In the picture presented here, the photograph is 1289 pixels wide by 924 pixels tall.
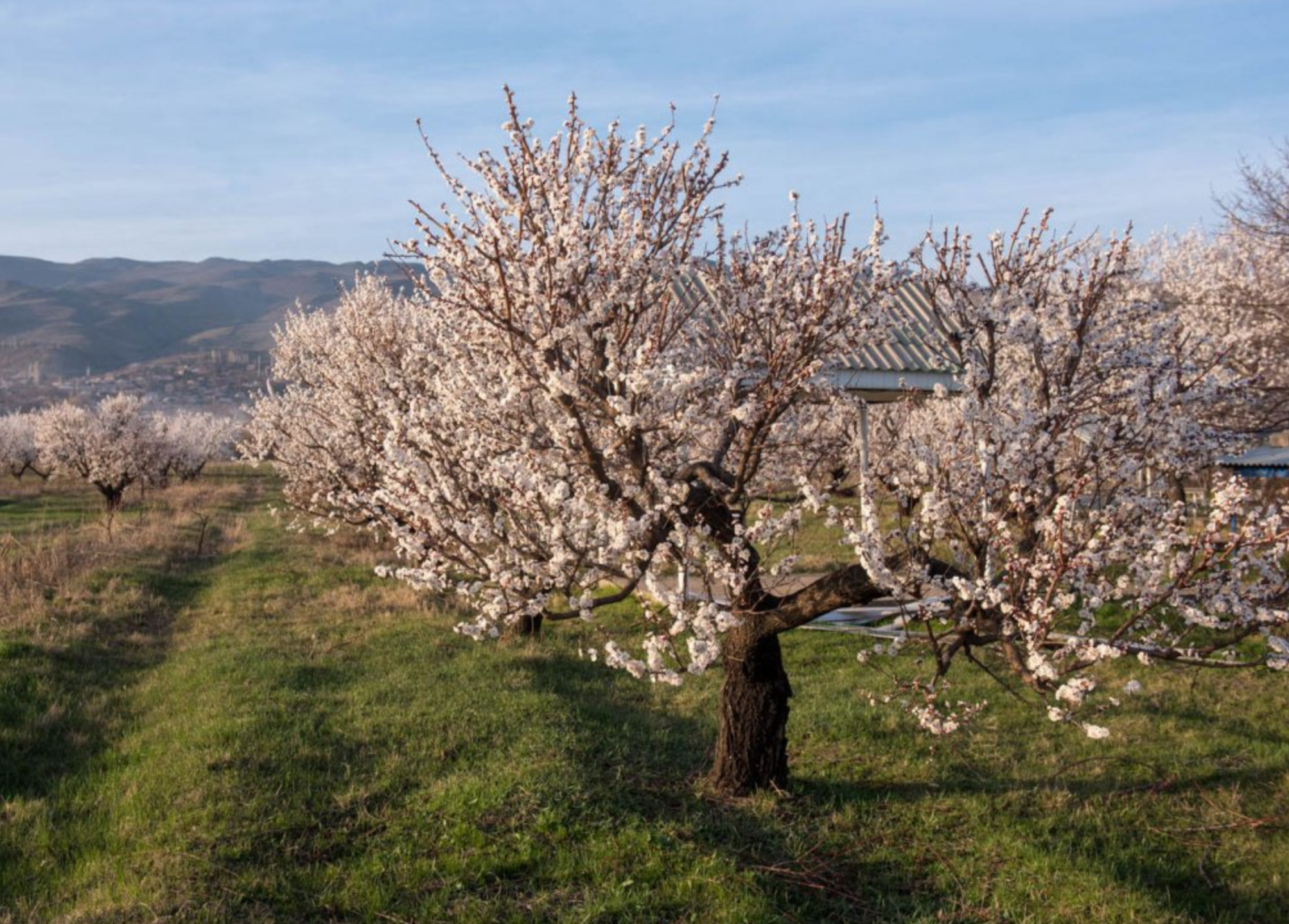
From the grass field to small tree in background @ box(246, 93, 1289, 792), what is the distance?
3.06 ft

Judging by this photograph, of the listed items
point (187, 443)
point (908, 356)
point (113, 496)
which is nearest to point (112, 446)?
point (113, 496)

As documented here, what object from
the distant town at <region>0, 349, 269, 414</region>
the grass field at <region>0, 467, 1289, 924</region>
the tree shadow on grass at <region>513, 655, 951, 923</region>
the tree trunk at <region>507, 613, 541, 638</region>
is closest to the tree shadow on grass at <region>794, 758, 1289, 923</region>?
the grass field at <region>0, 467, 1289, 924</region>

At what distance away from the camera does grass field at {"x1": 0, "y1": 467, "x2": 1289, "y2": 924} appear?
558 centimetres

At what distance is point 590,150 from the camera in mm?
6691

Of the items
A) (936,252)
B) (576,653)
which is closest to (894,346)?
(576,653)

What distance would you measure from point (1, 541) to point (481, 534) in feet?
53.0

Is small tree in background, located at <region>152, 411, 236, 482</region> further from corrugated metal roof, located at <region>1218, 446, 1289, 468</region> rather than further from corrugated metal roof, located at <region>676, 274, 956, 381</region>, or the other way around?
corrugated metal roof, located at <region>1218, 446, 1289, 468</region>

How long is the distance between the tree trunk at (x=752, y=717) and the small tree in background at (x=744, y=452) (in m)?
0.02

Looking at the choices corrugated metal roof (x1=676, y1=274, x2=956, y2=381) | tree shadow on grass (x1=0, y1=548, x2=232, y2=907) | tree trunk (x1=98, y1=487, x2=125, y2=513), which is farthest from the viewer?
tree trunk (x1=98, y1=487, x2=125, y2=513)

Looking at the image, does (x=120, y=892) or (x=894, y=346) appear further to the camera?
(x=894, y=346)

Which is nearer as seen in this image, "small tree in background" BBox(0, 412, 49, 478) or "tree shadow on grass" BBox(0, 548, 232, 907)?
"tree shadow on grass" BBox(0, 548, 232, 907)

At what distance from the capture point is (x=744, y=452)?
6.39 m

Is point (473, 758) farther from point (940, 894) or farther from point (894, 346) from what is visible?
point (894, 346)

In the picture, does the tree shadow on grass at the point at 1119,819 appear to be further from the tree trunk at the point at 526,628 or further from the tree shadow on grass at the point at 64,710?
the tree trunk at the point at 526,628
